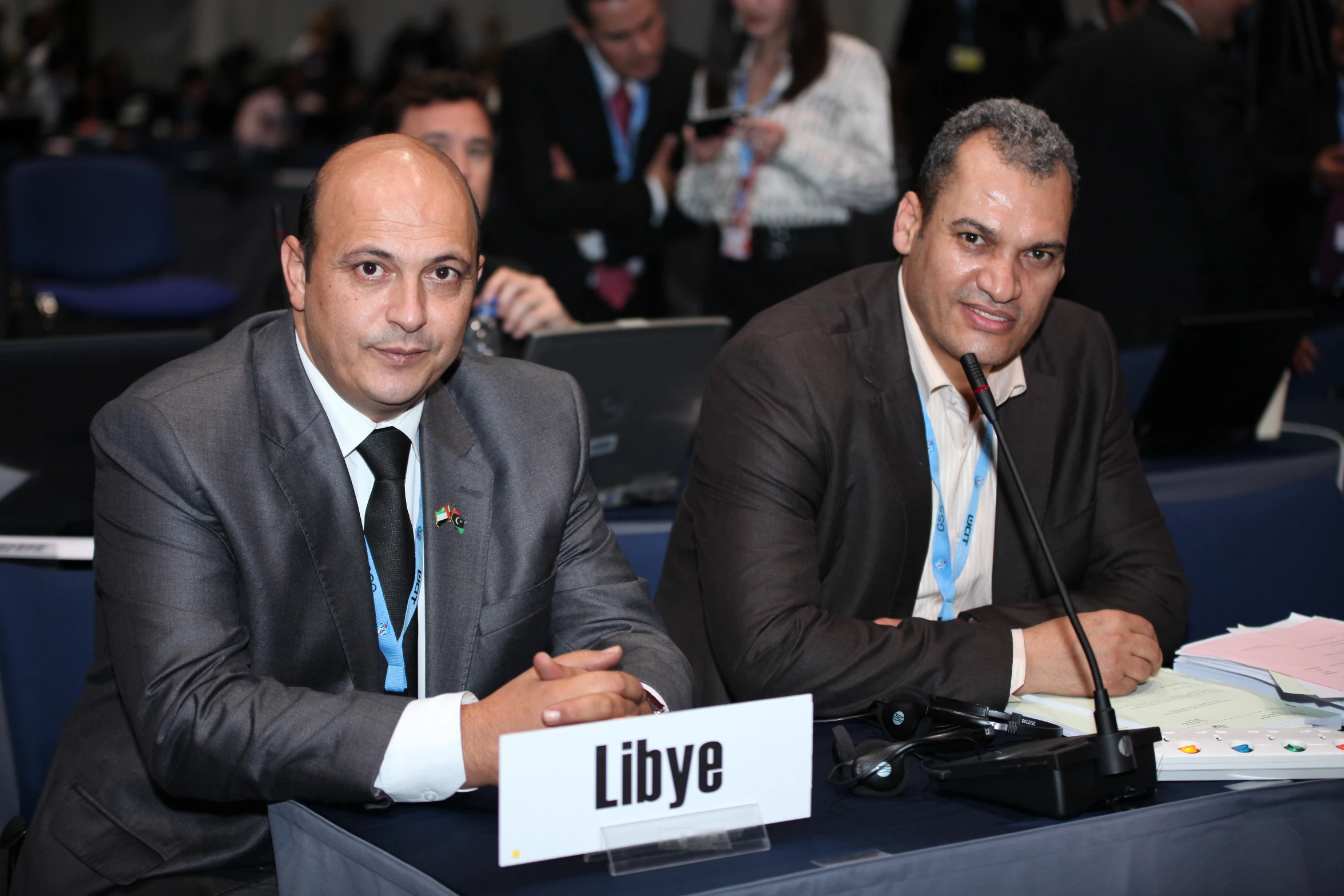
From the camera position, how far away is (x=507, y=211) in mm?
4223

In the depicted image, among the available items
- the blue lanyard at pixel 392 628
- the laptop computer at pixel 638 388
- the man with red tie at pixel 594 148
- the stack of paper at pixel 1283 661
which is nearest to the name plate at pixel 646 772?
→ the blue lanyard at pixel 392 628

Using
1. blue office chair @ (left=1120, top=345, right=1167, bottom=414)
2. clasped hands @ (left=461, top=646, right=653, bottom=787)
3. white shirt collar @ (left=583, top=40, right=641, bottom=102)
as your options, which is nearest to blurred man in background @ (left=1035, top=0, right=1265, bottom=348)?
blue office chair @ (left=1120, top=345, right=1167, bottom=414)

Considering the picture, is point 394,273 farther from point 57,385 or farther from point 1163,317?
point 1163,317

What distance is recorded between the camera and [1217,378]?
9.75 feet

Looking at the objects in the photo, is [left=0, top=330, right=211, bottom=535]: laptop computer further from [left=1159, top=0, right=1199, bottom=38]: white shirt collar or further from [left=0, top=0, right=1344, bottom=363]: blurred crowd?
[left=1159, top=0, right=1199, bottom=38]: white shirt collar

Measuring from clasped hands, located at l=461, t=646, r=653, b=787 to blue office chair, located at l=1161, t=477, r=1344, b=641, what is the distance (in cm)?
137

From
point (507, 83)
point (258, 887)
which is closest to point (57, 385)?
point (258, 887)

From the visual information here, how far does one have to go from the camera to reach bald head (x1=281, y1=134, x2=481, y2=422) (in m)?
1.63

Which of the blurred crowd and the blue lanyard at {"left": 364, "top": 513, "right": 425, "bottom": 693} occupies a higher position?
the blurred crowd

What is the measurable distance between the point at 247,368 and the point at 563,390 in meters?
0.45

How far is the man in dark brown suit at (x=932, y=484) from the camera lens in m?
1.77

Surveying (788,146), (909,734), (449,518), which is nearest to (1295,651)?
(909,734)

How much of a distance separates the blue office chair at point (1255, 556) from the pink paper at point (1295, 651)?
1.63 ft

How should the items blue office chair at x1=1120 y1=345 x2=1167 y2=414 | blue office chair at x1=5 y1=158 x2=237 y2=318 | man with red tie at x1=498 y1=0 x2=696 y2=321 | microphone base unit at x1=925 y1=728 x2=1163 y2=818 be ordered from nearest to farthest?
microphone base unit at x1=925 y1=728 x2=1163 y2=818, blue office chair at x1=1120 y1=345 x2=1167 y2=414, man with red tie at x1=498 y1=0 x2=696 y2=321, blue office chair at x1=5 y1=158 x2=237 y2=318
